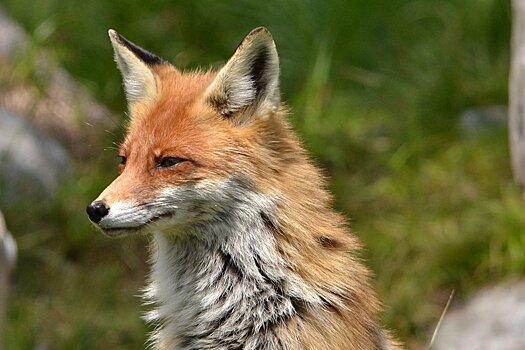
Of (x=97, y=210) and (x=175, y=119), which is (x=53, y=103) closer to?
(x=175, y=119)

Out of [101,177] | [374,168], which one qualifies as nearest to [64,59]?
[101,177]

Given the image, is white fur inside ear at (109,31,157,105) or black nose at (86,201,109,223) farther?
white fur inside ear at (109,31,157,105)

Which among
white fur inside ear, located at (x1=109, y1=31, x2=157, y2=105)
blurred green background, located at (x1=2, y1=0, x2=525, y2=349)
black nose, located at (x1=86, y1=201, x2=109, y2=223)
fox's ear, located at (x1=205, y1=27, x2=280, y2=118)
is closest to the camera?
black nose, located at (x1=86, y1=201, x2=109, y2=223)

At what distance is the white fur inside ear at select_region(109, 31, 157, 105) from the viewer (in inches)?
223

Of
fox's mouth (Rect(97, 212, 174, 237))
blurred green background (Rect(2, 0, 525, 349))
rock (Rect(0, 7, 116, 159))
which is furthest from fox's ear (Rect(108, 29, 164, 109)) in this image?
rock (Rect(0, 7, 116, 159))

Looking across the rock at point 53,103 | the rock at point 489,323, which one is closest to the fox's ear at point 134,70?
the rock at point 489,323

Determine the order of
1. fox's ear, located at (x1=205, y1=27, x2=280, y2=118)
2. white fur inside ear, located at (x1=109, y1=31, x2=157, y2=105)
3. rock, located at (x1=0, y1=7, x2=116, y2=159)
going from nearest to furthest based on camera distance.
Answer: fox's ear, located at (x1=205, y1=27, x2=280, y2=118), white fur inside ear, located at (x1=109, y1=31, x2=157, y2=105), rock, located at (x1=0, y1=7, x2=116, y2=159)

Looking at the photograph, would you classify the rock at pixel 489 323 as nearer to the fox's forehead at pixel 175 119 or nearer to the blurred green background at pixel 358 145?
the blurred green background at pixel 358 145

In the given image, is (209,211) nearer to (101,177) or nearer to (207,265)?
(207,265)

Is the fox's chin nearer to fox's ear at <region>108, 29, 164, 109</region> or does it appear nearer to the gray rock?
fox's ear at <region>108, 29, 164, 109</region>

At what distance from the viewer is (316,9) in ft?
37.9

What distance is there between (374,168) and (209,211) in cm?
626

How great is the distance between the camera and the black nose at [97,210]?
493 cm

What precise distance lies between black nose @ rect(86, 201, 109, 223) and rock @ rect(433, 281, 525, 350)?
195 inches
